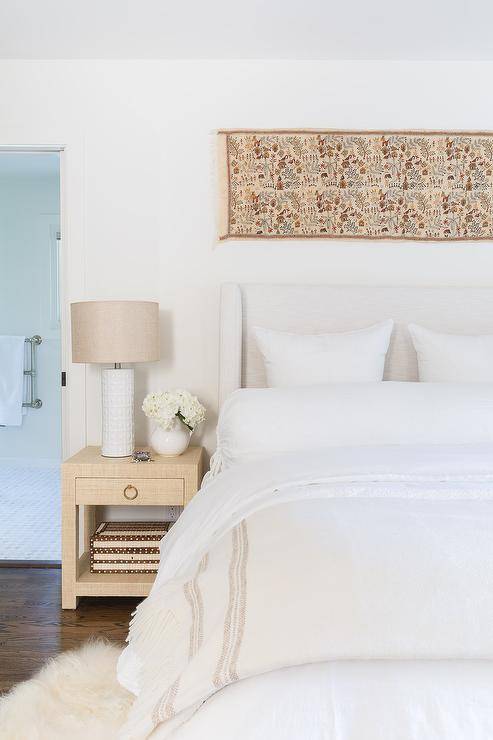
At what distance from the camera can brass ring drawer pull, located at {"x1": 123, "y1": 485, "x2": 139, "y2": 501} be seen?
2.64m

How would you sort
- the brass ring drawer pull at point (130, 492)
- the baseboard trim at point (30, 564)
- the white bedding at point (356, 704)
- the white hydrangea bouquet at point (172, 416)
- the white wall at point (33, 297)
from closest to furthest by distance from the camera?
the white bedding at point (356, 704) → the brass ring drawer pull at point (130, 492) → the white hydrangea bouquet at point (172, 416) → the baseboard trim at point (30, 564) → the white wall at point (33, 297)

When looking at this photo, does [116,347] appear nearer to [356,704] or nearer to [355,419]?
[355,419]

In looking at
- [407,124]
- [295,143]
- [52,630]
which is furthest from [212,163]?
[52,630]

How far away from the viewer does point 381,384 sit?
97.0 inches

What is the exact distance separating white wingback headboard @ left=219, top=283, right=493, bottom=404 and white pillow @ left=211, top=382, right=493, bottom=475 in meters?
0.59

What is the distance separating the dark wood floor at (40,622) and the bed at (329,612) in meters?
0.75

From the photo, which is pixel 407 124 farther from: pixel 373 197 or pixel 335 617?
pixel 335 617

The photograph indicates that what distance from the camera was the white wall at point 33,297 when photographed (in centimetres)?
532

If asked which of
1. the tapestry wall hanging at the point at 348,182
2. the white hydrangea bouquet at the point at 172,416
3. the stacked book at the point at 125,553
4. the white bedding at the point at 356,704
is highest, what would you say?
the tapestry wall hanging at the point at 348,182

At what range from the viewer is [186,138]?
3.05 metres

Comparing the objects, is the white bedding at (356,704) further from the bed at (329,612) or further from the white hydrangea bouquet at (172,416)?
the white hydrangea bouquet at (172,416)

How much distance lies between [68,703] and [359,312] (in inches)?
77.3

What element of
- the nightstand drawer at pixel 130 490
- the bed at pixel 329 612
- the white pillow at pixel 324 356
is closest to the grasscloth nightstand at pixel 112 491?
the nightstand drawer at pixel 130 490

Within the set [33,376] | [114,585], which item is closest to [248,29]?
[114,585]
